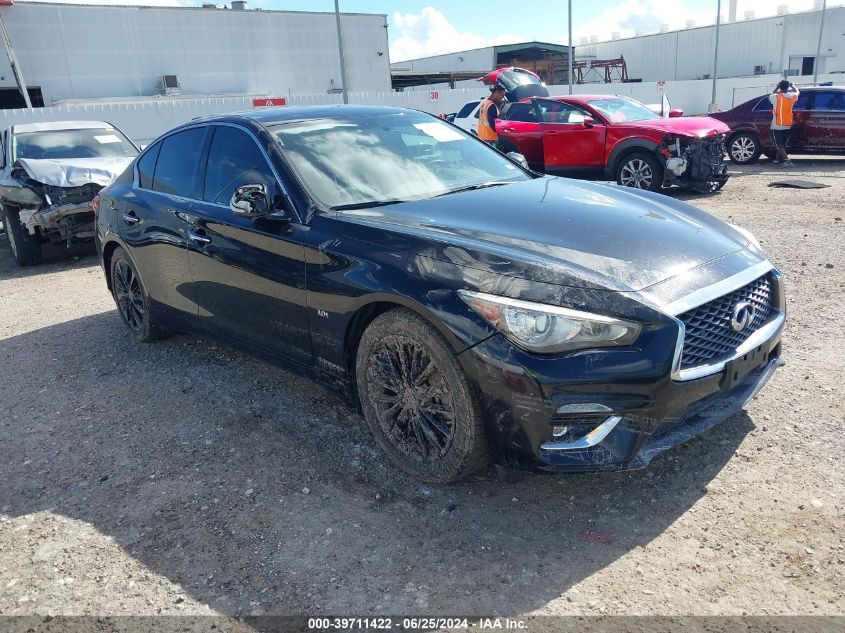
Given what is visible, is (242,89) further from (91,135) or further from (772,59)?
(772,59)

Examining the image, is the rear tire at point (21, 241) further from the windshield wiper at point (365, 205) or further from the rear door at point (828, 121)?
the rear door at point (828, 121)

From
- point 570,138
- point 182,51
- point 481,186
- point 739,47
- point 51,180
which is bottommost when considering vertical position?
point 570,138

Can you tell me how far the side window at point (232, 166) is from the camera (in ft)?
12.6

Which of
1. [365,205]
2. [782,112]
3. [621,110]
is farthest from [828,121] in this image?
[365,205]

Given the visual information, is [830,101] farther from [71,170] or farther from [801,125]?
[71,170]

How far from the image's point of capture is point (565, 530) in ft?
9.29

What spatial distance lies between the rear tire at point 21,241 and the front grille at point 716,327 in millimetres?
8706

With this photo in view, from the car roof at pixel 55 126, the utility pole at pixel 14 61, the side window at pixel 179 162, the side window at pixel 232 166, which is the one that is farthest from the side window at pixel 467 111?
the utility pole at pixel 14 61

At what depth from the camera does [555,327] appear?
261 cm

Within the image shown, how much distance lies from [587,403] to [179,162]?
3.38 meters

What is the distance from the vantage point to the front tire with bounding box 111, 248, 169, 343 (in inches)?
206

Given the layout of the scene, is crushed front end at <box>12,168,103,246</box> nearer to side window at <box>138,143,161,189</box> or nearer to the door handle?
side window at <box>138,143,161,189</box>

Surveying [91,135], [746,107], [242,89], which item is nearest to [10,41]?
[242,89]

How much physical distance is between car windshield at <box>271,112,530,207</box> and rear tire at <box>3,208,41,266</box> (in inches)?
255
